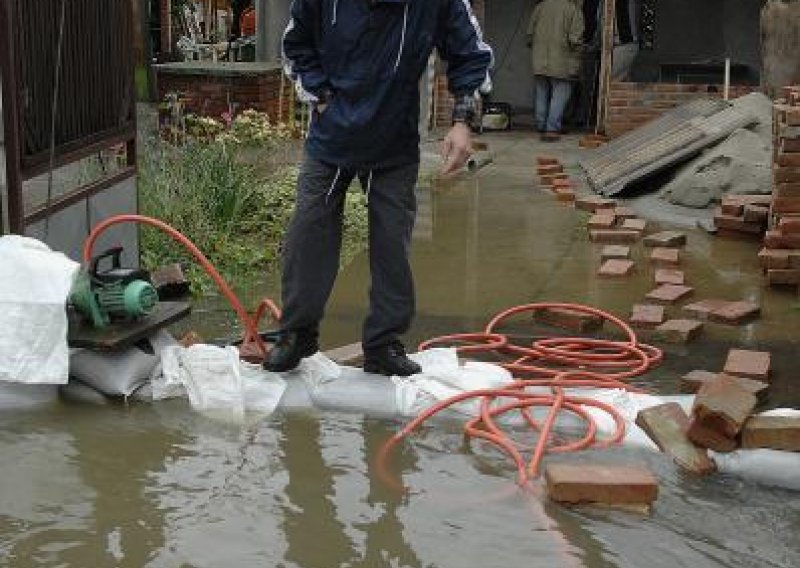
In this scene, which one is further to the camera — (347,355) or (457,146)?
(347,355)

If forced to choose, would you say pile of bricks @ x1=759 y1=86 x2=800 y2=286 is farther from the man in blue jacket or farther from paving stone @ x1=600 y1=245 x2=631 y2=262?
the man in blue jacket

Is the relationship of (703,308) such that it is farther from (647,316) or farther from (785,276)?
(785,276)

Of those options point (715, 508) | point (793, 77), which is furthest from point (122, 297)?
point (793, 77)

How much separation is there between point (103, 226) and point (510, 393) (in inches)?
68.9

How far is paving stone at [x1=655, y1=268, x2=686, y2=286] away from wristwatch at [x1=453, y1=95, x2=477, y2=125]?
2.77m

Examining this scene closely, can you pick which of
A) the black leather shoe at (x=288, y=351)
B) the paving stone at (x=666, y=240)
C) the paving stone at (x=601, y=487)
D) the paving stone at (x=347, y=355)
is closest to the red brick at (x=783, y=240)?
the paving stone at (x=666, y=240)

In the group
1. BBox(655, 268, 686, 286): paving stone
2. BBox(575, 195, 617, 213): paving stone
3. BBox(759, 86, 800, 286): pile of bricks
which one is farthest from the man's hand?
BBox(575, 195, 617, 213): paving stone

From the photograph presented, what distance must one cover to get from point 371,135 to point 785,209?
146 inches

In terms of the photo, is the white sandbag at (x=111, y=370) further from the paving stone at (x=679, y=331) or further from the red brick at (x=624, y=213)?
the red brick at (x=624, y=213)

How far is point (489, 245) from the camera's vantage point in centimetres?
822

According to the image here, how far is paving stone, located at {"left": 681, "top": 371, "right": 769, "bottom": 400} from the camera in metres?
4.65

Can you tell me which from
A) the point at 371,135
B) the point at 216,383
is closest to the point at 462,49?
the point at 371,135

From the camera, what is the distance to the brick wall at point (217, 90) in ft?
41.1

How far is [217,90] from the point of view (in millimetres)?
12633
